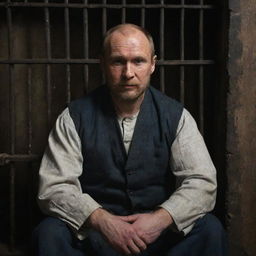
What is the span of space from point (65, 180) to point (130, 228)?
0.39m

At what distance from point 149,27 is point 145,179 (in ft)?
3.57

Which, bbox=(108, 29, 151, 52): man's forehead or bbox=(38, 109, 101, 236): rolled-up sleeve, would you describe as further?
bbox=(108, 29, 151, 52): man's forehead

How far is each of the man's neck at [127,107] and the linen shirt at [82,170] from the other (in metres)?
0.03

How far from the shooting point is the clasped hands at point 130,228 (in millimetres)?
2004

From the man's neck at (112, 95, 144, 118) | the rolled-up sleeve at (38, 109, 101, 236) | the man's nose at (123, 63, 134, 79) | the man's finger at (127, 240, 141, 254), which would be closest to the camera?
the man's finger at (127, 240, 141, 254)

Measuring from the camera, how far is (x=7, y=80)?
298 cm

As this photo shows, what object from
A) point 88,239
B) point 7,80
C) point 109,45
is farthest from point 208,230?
point 7,80

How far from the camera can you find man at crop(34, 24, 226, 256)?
2107 millimetres

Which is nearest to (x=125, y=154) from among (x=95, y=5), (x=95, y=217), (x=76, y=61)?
(x=95, y=217)

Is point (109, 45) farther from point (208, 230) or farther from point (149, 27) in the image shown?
point (208, 230)

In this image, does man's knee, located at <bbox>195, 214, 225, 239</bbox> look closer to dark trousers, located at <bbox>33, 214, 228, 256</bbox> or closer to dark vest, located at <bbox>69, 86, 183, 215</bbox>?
dark trousers, located at <bbox>33, 214, 228, 256</bbox>

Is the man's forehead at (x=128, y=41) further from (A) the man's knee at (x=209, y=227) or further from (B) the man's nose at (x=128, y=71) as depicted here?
(A) the man's knee at (x=209, y=227)

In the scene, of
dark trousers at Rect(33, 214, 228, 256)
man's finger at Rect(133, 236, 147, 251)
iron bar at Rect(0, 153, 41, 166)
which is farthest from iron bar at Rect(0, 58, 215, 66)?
man's finger at Rect(133, 236, 147, 251)

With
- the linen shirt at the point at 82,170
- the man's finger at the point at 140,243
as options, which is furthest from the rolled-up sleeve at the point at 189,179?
the man's finger at the point at 140,243
